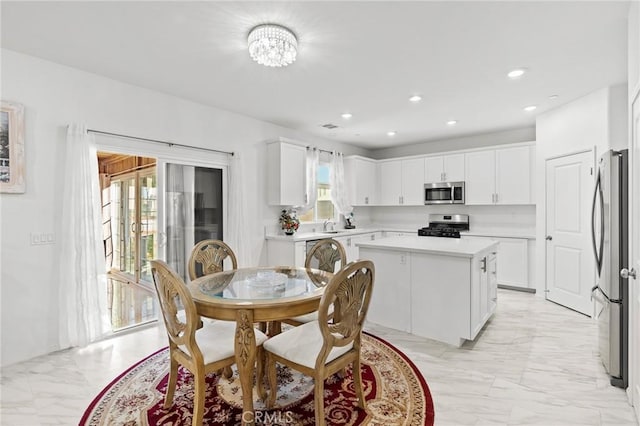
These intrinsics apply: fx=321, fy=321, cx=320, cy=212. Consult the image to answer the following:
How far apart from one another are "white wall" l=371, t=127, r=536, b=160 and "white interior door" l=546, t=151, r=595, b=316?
1.14 metres

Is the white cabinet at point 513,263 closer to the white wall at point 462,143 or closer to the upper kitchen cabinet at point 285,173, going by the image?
the white wall at point 462,143

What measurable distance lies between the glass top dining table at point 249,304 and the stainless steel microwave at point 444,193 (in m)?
4.24

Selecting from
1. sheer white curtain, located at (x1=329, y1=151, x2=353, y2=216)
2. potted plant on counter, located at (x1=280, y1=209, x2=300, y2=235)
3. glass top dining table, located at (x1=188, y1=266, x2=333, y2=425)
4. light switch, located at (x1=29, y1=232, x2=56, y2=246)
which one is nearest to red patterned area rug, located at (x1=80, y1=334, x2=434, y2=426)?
glass top dining table, located at (x1=188, y1=266, x2=333, y2=425)

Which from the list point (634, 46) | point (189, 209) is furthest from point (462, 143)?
point (189, 209)

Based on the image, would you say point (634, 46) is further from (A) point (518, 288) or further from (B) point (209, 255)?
(A) point (518, 288)

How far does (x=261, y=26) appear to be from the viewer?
2.40m

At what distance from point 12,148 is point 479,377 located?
4.29m

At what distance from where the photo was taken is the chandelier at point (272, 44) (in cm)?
239

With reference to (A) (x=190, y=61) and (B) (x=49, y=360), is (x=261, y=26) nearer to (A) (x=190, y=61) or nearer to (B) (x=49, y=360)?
(A) (x=190, y=61)

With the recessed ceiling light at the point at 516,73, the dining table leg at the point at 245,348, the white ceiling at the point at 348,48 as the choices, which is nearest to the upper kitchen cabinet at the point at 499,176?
the white ceiling at the point at 348,48

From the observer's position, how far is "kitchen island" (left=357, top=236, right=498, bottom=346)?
3037 mm

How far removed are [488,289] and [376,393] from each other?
1.96 metres

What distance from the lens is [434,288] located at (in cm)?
322

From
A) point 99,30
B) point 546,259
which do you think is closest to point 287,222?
point 99,30
